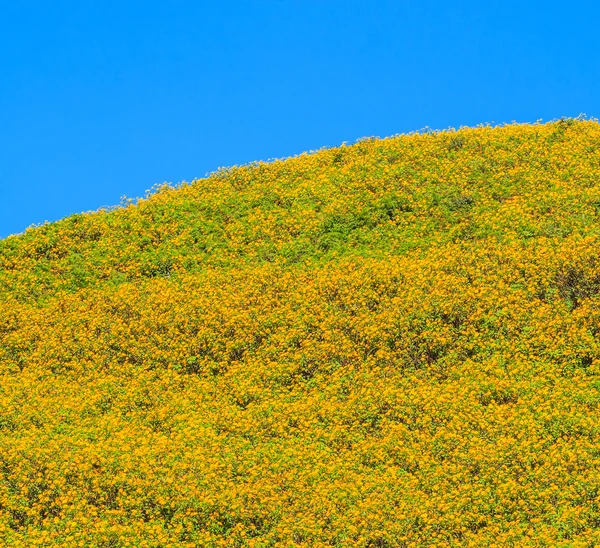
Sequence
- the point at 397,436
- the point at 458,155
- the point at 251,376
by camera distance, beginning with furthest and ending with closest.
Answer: the point at 458,155
the point at 251,376
the point at 397,436

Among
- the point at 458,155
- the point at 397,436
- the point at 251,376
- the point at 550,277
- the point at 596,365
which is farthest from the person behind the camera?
the point at 458,155

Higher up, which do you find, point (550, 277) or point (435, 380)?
point (550, 277)

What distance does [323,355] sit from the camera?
23.7 meters

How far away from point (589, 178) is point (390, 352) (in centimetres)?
1243

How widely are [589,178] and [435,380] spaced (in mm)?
13056

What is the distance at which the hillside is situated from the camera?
55.7 ft

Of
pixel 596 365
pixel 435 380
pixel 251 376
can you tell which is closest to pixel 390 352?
pixel 435 380

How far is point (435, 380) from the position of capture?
72.8 ft

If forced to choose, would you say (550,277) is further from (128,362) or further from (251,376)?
(128,362)

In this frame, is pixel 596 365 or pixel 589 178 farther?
pixel 589 178

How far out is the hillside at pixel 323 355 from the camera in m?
17.0

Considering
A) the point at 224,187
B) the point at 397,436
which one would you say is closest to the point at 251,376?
the point at 397,436

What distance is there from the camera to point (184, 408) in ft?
72.0

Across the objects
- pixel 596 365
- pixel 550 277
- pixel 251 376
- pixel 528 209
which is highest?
pixel 528 209
